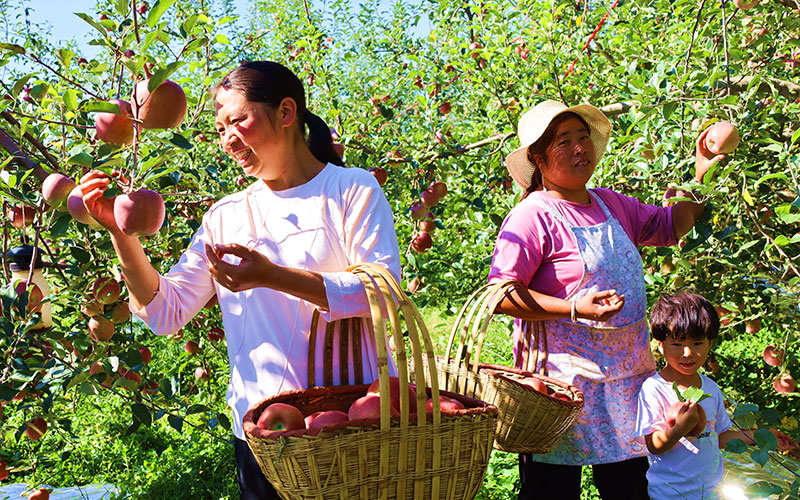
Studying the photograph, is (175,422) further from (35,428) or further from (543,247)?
(543,247)

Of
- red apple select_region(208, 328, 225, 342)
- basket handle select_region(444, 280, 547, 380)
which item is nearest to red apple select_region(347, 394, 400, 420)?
basket handle select_region(444, 280, 547, 380)

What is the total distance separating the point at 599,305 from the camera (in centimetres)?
147

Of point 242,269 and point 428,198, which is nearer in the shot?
point 242,269

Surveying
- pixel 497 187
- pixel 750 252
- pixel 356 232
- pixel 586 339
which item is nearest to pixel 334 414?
pixel 356 232

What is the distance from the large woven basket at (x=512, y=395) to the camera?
1.39 metres

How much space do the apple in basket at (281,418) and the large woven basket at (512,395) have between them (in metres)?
0.40

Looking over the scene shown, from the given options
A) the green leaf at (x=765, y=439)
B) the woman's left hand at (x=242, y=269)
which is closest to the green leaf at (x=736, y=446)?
the green leaf at (x=765, y=439)

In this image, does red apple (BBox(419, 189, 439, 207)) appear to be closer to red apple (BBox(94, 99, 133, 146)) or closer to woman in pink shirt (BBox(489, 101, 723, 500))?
woman in pink shirt (BBox(489, 101, 723, 500))

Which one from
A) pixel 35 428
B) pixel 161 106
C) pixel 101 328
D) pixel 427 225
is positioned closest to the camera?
pixel 161 106

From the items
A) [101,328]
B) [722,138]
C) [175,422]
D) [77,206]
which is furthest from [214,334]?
[722,138]

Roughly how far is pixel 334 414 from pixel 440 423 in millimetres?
181

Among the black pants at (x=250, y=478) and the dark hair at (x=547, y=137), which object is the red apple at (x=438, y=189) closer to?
the dark hair at (x=547, y=137)

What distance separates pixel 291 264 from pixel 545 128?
0.75m

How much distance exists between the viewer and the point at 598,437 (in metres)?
1.57
